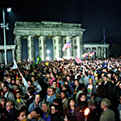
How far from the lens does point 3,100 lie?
624 centimetres

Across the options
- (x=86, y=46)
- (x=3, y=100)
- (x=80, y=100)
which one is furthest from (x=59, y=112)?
(x=86, y=46)

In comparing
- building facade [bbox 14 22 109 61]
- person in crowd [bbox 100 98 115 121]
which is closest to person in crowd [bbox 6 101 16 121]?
person in crowd [bbox 100 98 115 121]

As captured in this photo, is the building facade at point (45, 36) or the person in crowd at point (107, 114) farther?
the building facade at point (45, 36)

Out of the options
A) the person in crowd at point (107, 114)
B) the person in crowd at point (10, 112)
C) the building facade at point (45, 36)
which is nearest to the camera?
the person in crowd at point (107, 114)

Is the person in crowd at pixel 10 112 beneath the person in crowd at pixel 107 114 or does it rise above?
beneath

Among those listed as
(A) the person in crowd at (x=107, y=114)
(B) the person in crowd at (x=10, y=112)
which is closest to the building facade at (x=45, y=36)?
(B) the person in crowd at (x=10, y=112)

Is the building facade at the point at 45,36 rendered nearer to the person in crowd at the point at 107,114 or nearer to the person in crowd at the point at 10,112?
the person in crowd at the point at 10,112

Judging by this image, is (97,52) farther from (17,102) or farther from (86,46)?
(17,102)

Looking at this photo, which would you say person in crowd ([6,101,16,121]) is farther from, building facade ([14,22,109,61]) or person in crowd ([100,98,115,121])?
building facade ([14,22,109,61])

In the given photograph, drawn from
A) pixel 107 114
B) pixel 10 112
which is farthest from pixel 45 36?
pixel 107 114

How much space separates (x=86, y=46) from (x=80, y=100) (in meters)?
71.8

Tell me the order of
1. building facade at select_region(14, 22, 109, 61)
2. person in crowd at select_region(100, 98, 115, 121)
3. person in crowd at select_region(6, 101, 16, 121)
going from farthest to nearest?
building facade at select_region(14, 22, 109, 61)
person in crowd at select_region(6, 101, 16, 121)
person in crowd at select_region(100, 98, 115, 121)

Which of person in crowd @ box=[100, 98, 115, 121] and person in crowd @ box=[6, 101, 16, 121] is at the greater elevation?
person in crowd @ box=[100, 98, 115, 121]

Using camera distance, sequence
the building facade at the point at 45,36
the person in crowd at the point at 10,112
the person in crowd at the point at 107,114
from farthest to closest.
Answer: the building facade at the point at 45,36, the person in crowd at the point at 10,112, the person in crowd at the point at 107,114
